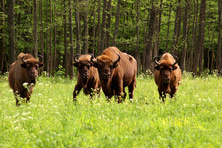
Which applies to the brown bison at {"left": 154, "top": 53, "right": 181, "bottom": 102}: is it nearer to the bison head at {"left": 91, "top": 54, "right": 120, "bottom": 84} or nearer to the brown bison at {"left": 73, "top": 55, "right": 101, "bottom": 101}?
the bison head at {"left": 91, "top": 54, "right": 120, "bottom": 84}

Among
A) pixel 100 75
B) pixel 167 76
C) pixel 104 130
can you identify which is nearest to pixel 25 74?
pixel 100 75

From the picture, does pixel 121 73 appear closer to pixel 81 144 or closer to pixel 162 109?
pixel 162 109

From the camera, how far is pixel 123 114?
659cm

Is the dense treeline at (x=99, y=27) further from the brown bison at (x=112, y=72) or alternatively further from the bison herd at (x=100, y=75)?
the brown bison at (x=112, y=72)

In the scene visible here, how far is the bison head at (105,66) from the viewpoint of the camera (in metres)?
7.67

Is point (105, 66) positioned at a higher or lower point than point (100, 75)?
higher

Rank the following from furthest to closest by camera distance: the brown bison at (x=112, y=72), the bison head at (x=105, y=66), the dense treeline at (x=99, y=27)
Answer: the dense treeline at (x=99, y=27), the brown bison at (x=112, y=72), the bison head at (x=105, y=66)

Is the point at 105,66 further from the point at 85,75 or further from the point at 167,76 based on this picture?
the point at 167,76

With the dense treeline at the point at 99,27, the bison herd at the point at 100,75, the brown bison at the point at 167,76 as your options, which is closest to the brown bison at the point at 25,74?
the bison herd at the point at 100,75

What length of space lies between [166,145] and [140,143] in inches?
18.3

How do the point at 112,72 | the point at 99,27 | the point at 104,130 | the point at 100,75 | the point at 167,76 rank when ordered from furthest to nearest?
the point at 99,27 → the point at 167,76 → the point at 112,72 → the point at 100,75 → the point at 104,130

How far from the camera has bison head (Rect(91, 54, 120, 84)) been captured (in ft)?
25.2

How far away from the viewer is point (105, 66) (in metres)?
7.76

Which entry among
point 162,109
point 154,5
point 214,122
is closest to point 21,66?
point 162,109
